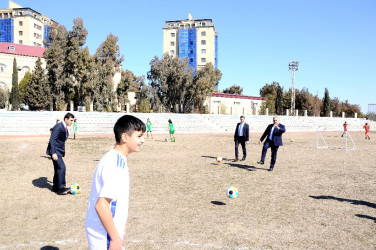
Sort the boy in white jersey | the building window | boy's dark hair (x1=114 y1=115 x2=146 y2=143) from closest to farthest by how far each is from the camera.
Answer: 1. the boy in white jersey
2. boy's dark hair (x1=114 y1=115 x2=146 y2=143)
3. the building window

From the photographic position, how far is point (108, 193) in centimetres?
211

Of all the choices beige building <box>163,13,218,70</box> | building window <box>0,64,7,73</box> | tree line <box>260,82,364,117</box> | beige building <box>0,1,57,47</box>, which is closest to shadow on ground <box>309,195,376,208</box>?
tree line <box>260,82,364,117</box>

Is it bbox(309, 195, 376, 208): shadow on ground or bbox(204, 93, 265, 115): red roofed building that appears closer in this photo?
bbox(309, 195, 376, 208): shadow on ground

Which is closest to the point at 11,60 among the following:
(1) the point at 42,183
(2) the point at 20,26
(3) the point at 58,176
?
(2) the point at 20,26

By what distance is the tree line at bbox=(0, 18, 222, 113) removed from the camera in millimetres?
41000

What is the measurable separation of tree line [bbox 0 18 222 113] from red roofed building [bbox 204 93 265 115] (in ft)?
26.9

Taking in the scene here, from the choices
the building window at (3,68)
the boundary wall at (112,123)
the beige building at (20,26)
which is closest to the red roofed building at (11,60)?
the building window at (3,68)

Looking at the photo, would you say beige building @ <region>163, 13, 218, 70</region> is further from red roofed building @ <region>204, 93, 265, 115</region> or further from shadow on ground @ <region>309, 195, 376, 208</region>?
shadow on ground @ <region>309, 195, 376, 208</region>

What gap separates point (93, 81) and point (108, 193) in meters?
41.0

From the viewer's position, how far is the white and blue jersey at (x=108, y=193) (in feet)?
7.00

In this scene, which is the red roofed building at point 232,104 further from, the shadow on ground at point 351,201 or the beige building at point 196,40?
the shadow on ground at point 351,201

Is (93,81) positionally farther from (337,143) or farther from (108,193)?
(108,193)

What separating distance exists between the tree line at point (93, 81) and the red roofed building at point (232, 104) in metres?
8.19

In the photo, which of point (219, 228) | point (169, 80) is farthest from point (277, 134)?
point (169, 80)
